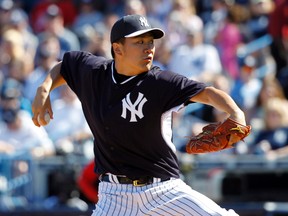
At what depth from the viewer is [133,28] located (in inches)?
210

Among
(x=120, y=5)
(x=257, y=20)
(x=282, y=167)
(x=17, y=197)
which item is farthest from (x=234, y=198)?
(x=120, y=5)

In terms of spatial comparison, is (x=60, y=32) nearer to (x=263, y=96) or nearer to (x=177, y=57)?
(x=177, y=57)

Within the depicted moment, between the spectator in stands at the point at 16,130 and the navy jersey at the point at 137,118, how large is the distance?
171 inches

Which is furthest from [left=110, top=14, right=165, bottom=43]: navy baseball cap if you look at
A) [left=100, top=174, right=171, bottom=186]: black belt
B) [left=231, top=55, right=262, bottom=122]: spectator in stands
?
[left=231, top=55, right=262, bottom=122]: spectator in stands

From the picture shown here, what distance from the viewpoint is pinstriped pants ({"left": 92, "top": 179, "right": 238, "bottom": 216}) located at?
5301 millimetres

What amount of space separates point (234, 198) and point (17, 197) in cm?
261

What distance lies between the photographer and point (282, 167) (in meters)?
8.81

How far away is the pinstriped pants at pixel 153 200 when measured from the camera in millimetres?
5301

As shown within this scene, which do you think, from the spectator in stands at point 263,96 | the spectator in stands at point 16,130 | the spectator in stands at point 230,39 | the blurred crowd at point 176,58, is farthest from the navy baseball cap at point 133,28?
the spectator in stands at point 230,39

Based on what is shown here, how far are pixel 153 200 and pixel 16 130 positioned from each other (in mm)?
5117

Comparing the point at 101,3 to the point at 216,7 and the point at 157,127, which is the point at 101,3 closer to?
the point at 216,7

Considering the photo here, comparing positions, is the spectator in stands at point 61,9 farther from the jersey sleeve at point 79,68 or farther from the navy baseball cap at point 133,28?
the navy baseball cap at point 133,28

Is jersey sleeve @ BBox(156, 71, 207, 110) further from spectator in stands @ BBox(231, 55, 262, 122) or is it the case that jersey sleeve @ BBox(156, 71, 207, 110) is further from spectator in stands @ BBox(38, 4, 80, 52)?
spectator in stands @ BBox(38, 4, 80, 52)

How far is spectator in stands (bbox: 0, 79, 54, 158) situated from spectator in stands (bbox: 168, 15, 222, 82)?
6.86 ft
